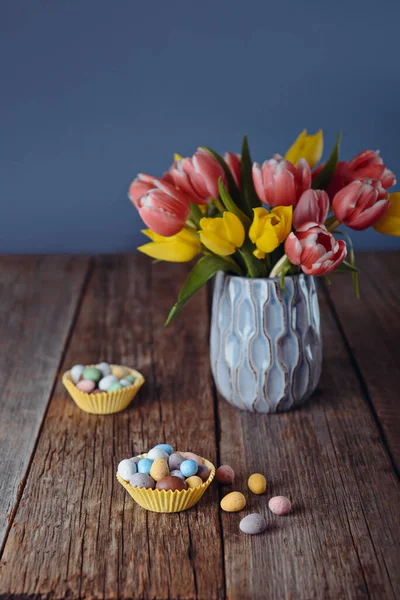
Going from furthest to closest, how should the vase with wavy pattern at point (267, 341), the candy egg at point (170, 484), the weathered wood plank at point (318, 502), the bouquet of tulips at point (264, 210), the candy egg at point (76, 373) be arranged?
the candy egg at point (76, 373), the vase with wavy pattern at point (267, 341), the bouquet of tulips at point (264, 210), the candy egg at point (170, 484), the weathered wood plank at point (318, 502)

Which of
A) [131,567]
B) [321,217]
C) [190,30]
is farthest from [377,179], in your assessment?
[190,30]

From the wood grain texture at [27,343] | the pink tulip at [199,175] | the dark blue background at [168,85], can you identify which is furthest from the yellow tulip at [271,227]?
the dark blue background at [168,85]

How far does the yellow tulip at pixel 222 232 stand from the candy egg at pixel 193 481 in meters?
0.32

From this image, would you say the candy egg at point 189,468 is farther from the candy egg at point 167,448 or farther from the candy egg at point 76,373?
the candy egg at point 76,373

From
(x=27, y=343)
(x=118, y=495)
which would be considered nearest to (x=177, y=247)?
(x=118, y=495)

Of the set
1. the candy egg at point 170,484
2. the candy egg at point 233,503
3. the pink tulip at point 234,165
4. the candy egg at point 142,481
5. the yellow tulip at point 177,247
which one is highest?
the pink tulip at point 234,165

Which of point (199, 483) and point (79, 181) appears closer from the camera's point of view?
point (199, 483)

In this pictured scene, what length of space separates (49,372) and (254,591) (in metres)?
0.66

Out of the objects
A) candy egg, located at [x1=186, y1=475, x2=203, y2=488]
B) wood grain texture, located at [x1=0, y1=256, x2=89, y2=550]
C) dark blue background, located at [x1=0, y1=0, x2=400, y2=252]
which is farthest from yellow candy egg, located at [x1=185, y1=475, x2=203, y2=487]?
dark blue background, located at [x1=0, y1=0, x2=400, y2=252]

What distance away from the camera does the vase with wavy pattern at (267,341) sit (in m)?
1.12

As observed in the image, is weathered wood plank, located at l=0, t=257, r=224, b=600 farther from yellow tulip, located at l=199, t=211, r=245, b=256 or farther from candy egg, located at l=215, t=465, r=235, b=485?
yellow tulip, located at l=199, t=211, r=245, b=256

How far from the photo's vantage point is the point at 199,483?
0.94m

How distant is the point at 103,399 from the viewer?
117 cm

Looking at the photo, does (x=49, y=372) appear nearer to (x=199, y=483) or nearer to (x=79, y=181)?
(x=199, y=483)
